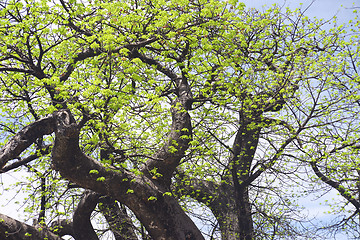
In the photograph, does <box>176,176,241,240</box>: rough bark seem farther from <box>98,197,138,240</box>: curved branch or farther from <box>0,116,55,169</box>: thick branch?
<box>0,116,55,169</box>: thick branch

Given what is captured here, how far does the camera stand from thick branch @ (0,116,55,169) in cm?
815

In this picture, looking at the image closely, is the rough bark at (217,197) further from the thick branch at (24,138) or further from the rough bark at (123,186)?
the thick branch at (24,138)

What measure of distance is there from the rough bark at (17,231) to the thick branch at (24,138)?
2.27 metres

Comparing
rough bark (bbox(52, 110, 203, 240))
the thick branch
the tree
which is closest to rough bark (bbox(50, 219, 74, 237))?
the tree

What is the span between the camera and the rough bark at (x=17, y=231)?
9.48 m

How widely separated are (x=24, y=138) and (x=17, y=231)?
2.60 meters

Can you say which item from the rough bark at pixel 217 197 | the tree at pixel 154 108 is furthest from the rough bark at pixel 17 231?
the rough bark at pixel 217 197

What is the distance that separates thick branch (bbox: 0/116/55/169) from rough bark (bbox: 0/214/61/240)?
7.45 feet

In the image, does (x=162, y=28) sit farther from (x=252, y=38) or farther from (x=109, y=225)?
(x=109, y=225)

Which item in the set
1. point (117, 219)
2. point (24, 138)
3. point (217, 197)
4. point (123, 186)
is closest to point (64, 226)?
point (117, 219)

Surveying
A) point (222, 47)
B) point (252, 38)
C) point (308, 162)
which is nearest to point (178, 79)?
point (222, 47)

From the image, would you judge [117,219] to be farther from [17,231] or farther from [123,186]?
[17,231]

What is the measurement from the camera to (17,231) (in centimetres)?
924

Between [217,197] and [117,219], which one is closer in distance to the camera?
[117,219]
